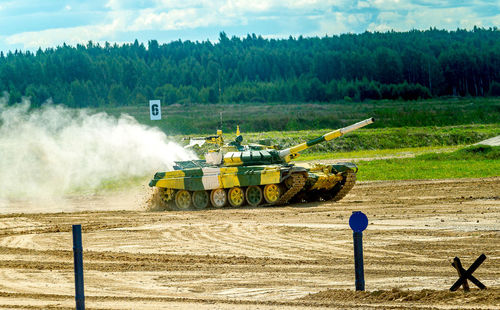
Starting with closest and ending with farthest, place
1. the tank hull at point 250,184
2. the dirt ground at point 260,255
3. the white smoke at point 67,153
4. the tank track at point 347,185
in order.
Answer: the dirt ground at point 260,255
the tank hull at point 250,184
the tank track at point 347,185
the white smoke at point 67,153

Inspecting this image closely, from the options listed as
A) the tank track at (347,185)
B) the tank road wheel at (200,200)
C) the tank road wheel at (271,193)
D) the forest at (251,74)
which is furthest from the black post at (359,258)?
the forest at (251,74)

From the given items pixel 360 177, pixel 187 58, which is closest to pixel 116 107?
pixel 187 58

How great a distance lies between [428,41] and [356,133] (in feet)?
314

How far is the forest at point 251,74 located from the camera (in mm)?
104062

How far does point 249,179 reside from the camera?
26.0 meters

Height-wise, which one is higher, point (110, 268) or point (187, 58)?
point (187, 58)

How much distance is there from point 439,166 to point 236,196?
44.5 feet

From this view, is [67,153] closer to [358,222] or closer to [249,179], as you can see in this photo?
[249,179]

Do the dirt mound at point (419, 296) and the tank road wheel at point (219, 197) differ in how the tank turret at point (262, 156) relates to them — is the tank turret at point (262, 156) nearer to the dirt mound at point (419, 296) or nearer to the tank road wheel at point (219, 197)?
the tank road wheel at point (219, 197)

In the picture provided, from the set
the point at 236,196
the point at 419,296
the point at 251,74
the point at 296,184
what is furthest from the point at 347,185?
the point at 251,74

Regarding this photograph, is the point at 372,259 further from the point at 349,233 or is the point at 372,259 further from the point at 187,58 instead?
the point at 187,58

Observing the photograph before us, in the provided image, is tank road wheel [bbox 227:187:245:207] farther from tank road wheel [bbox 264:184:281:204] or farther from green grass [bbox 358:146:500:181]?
A: green grass [bbox 358:146:500:181]

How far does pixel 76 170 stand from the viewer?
39.2m

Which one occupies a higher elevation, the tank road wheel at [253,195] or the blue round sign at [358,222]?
the blue round sign at [358,222]
